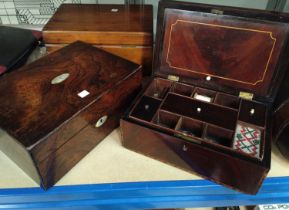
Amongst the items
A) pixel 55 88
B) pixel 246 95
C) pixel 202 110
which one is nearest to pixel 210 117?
pixel 202 110

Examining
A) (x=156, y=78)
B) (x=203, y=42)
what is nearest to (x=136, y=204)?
(x=156, y=78)

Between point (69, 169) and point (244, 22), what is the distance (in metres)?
0.54

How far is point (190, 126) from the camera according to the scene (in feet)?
2.06

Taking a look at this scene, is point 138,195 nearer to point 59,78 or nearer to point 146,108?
point 146,108

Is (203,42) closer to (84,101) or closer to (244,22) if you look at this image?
(244,22)

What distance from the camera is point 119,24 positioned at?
31.6 inches

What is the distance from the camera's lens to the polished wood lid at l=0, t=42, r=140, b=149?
0.52m

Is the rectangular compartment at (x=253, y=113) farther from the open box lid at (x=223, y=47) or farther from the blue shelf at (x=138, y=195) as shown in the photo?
the blue shelf at (x=138, y=195)

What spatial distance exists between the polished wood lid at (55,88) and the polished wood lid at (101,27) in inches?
1.6

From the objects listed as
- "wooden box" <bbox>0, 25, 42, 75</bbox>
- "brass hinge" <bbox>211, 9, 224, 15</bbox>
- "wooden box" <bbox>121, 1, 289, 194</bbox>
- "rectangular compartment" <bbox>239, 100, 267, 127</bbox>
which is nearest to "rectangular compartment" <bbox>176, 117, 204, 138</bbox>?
"wooden box" <bbox>121, 1, 289, 194</bbox>

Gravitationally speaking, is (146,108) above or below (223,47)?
below

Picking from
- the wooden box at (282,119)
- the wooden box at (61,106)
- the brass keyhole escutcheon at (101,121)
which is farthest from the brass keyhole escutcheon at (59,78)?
the wooden box at (282,119)

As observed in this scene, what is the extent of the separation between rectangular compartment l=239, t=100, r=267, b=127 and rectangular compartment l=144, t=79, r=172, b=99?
0.20 metres

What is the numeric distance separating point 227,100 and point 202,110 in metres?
0.10
